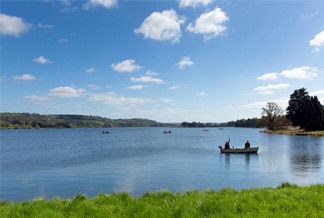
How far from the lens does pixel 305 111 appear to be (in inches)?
4685

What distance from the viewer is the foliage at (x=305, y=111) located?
117m

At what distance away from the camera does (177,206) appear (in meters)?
11.3

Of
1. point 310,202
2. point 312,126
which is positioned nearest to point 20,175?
point 310,202

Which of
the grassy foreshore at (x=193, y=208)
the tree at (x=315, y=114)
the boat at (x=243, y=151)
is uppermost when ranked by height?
the tree at (x=315, y=114)

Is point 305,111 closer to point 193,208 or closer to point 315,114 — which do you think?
point 315,114

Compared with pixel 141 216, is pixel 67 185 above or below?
below

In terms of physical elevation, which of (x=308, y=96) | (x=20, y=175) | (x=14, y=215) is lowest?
(x=20, y=175)

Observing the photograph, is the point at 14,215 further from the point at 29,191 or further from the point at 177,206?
the point at 29,191

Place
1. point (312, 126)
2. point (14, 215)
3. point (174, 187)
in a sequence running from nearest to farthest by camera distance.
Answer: point (14, 215) < point (174, 187) < point (312, 126)

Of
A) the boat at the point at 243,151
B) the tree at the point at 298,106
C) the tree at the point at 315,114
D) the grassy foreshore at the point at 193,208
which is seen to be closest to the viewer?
the grassy foreshore at the point at 193,208

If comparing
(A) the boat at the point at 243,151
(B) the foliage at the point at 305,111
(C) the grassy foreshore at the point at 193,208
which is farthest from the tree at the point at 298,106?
(C) the grassy foreshore at the point at 193,208

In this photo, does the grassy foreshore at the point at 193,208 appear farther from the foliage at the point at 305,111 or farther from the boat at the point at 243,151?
the foliage at the point at 305,111

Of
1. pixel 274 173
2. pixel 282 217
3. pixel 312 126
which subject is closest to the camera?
pixel 282 217

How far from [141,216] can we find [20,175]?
99.2 ft
